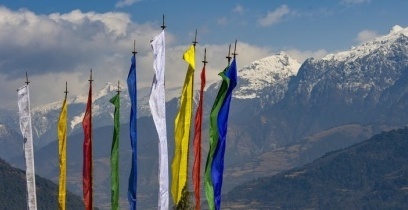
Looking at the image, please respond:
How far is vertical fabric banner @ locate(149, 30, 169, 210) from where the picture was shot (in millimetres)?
70938

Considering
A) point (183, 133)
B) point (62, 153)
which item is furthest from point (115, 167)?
point (183, 133)

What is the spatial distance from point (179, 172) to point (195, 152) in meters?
2.18

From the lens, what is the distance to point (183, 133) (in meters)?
Answer: 72.2

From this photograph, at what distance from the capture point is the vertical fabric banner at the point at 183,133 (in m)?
71.6

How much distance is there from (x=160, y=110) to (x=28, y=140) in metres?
14.2

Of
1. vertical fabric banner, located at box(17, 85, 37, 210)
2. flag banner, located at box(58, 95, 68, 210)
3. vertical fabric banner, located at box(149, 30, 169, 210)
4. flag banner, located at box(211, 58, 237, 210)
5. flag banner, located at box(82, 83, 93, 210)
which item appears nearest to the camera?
flag banner, located at box(211, 58, 237, 210)

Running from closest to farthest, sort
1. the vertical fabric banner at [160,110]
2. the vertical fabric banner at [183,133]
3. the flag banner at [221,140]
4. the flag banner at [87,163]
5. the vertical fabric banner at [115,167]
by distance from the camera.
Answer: the flag banner at [221,140] → the vertical fabric banner at [160,110] → the vertical fabric banner at [183,133] → the vertical fabric banner at [115,167] → the flag banner at [87,163]

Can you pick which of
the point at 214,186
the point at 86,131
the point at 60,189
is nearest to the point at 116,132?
the point at 86,131

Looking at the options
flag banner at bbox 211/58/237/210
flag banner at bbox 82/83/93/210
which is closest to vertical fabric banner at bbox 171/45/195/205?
flag banner at bbox 211/58/237/210

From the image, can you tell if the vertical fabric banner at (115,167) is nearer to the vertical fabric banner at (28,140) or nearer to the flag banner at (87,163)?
the flag banner at (87,163)

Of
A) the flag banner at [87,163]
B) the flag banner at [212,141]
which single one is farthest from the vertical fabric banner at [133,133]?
the flag banner at [212,141]

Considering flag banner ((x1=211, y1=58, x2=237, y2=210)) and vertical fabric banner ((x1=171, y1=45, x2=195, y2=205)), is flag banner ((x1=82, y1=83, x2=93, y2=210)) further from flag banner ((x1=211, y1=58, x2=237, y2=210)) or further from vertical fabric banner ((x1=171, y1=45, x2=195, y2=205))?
flag banner ((x1=211, y1=58, x2=237, y2=210))

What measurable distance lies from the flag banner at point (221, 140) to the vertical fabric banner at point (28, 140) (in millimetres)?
18368

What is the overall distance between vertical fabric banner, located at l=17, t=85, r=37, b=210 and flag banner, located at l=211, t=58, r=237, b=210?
1837 cm
